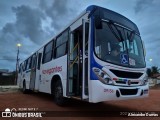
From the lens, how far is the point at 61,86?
24.2ft

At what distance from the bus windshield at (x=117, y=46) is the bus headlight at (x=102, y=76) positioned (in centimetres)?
40

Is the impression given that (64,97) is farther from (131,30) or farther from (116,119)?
(131,30)

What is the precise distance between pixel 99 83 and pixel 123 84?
866 mm

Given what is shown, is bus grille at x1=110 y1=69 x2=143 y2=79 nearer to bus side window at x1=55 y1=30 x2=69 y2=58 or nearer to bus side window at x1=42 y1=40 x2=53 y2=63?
bus side window at x1=55 y1=30 x2=69 y2=58

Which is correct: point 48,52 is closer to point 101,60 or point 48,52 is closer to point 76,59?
point 76,59

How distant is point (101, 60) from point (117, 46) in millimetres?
931

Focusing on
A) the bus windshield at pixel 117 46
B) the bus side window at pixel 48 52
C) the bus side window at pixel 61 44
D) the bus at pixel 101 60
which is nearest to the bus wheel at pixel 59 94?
the bus at pixel 101 60

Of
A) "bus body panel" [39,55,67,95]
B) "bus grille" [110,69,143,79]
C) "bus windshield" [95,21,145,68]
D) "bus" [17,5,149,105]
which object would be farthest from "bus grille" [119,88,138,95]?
"bus body panel" [39,55,67,95]

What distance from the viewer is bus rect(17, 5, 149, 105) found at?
5.46 metres

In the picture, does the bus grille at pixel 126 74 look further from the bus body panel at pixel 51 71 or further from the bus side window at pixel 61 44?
the bus side window at pixel 61 44

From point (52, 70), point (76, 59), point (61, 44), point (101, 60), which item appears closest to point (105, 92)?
point (101, 60)

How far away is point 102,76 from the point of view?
17.8 ft

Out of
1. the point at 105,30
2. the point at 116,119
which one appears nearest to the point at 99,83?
the point at 116,119

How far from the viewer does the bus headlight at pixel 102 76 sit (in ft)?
17.7
